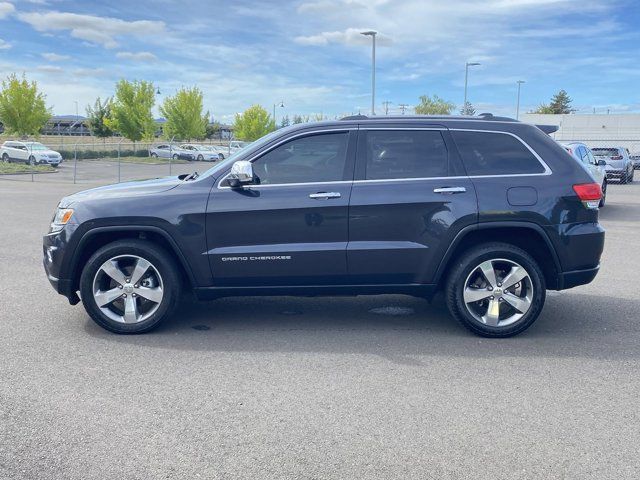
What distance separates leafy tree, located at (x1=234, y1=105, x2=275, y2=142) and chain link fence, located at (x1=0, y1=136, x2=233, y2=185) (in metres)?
11.3

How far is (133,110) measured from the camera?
52594mm

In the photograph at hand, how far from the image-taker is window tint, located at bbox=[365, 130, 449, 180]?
5.53m

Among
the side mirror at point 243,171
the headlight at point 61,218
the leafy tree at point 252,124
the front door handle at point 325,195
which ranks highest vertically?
the leafy tree at point 252,124

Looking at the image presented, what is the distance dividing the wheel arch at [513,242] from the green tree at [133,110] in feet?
165

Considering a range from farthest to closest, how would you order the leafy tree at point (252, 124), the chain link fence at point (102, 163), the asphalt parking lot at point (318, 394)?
the leafy tree at point (252, 124) < the chain link fence at point (102, 163) < the asphalt parking lot at point (318, 394)

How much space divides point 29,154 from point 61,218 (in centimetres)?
3724

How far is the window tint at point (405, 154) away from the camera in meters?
5.53

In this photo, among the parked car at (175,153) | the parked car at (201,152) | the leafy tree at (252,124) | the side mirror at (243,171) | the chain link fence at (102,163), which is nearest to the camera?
the side mirror at (243,171)

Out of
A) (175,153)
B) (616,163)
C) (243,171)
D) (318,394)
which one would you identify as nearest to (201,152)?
(175,153)

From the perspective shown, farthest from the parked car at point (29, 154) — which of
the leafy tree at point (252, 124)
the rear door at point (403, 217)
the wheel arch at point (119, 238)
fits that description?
the rear door at point (403, 217)

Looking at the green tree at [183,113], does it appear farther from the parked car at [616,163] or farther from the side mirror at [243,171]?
the side mirror at [243,171]

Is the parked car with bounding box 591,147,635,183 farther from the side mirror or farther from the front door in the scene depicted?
the side mirror

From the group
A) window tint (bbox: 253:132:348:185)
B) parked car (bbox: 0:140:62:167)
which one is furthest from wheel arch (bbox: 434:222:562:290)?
parked car (bbox: 0:140:62:167)

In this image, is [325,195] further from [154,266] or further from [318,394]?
[318,394]
